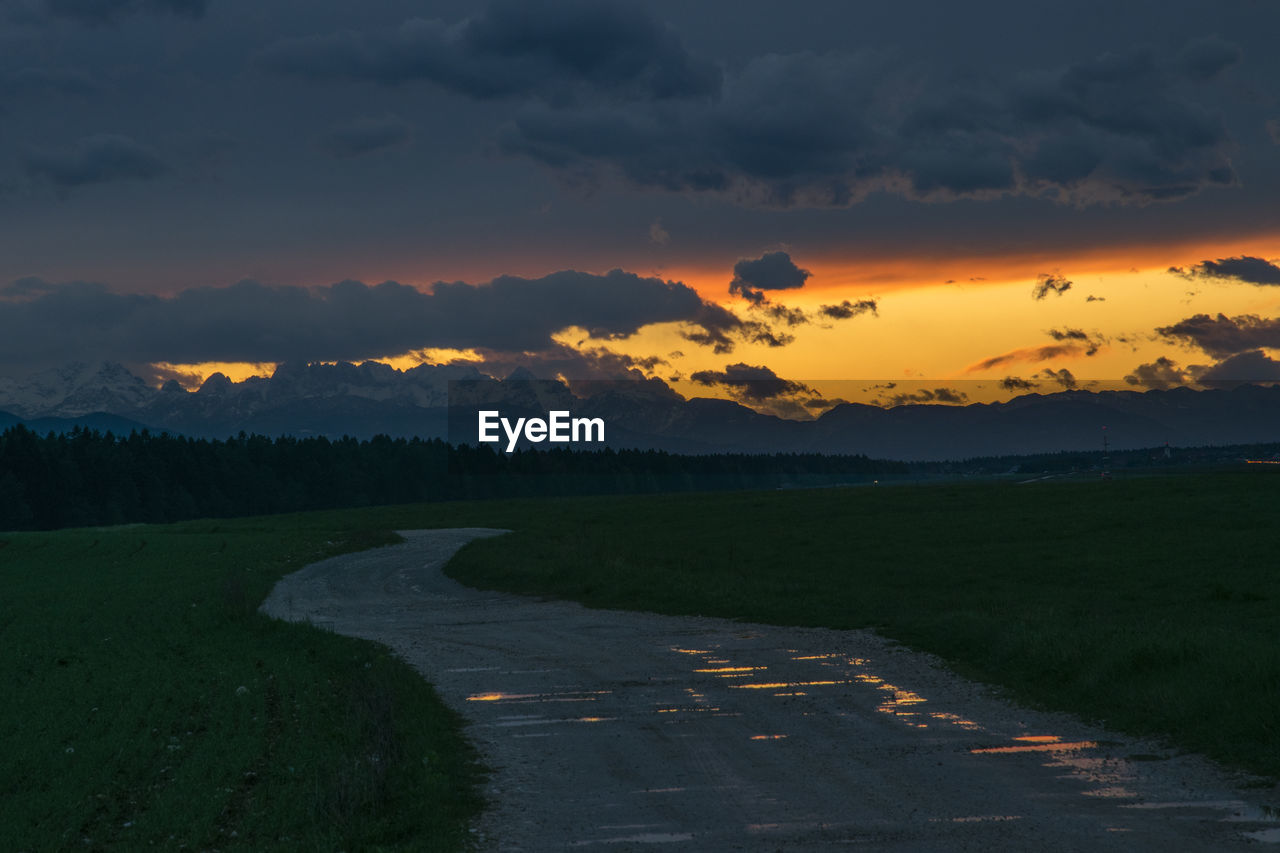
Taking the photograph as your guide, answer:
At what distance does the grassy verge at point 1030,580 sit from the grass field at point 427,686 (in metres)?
0.10

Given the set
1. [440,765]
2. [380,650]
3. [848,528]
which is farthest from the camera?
[848,528]

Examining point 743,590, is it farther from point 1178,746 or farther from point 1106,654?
point 1178,746

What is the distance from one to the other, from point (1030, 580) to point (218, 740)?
3426cm

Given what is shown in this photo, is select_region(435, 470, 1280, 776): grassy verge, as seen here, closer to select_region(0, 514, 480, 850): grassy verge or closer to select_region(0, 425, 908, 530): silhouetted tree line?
select_region(0, 514, 480, 850): grassy verge

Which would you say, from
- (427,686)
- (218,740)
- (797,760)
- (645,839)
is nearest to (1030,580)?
(427,686)

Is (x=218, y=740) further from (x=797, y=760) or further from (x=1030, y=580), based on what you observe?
(x=1030, y=580)

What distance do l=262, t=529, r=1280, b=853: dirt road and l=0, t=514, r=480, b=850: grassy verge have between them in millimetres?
1170

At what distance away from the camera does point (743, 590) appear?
39.2m

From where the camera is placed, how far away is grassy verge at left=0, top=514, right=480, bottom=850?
43.7 ft

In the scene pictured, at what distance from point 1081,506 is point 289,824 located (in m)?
69.3

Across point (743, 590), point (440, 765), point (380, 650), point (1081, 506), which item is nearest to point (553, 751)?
point (440, 765)

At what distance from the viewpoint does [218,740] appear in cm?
1805

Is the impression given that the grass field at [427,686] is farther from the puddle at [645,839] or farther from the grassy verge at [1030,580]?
the puddle at [645,839]

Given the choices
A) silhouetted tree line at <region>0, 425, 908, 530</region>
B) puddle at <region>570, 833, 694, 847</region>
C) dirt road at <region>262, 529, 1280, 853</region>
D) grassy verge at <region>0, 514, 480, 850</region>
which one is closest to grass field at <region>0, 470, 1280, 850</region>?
grassy verge at <region>0, 514, 480, 850</region>
